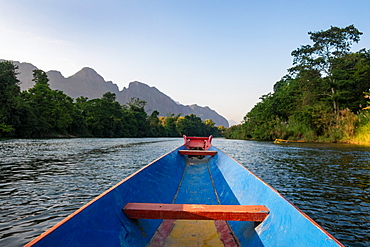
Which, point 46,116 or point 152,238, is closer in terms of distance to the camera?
point 152,238

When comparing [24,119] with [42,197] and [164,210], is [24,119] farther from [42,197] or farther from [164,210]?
[164,210]

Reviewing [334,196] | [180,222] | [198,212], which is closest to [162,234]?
[180,222]

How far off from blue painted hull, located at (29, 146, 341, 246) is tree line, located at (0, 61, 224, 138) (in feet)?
114

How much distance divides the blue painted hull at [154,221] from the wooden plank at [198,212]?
4.0 inches

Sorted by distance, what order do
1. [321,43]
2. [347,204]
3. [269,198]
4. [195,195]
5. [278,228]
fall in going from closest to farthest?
1. [278,228]
2. [269,198]
3. [195,195]
4. [347,204]
5. [321,43]

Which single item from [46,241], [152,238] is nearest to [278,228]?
[152,238]

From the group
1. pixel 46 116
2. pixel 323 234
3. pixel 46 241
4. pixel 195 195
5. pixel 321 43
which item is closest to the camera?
pixel 46 241

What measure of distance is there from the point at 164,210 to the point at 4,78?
40.8m

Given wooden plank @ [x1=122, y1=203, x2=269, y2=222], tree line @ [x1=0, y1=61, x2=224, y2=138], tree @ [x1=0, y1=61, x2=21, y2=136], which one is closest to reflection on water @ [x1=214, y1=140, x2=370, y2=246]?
wooden plank @ [x1=122, y1=203, x2=269, y2=222]

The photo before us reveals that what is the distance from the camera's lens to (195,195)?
437 centimetres

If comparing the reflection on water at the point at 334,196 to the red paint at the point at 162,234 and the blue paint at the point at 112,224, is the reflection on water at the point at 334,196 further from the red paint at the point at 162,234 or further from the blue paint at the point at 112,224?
the blue paint at the point at 112,224

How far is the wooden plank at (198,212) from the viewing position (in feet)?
7.55

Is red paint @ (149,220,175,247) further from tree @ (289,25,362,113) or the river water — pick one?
tree @ (289,25,362,113)

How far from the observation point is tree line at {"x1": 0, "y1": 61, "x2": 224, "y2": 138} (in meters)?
32.6
